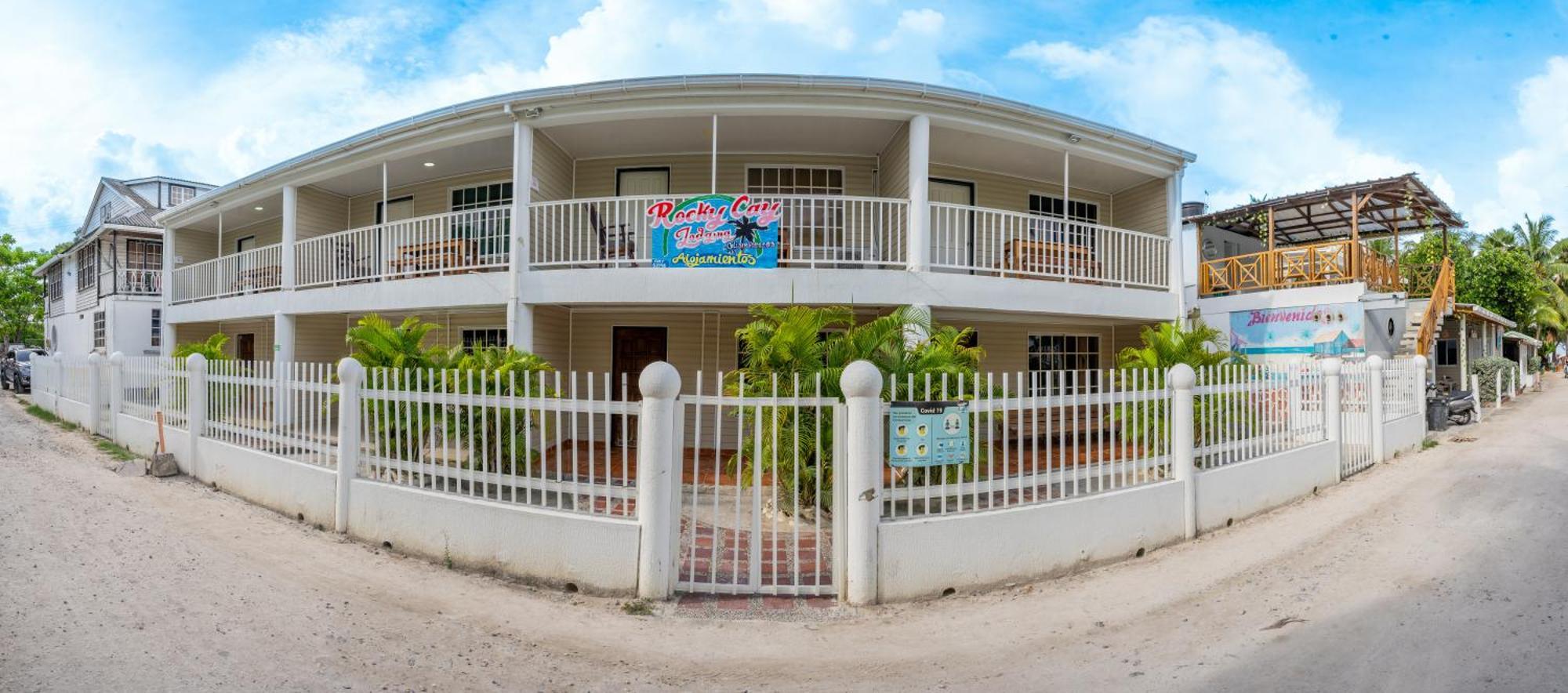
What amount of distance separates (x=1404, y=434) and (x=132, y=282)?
33123 millimetres

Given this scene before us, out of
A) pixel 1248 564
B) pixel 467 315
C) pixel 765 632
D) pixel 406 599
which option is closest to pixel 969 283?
pixel 1248 564

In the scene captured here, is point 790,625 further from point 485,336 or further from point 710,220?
point 485,336

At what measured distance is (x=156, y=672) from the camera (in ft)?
11.2

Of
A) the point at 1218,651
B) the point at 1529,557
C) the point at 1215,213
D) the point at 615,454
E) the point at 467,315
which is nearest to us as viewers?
the point at 1218,651

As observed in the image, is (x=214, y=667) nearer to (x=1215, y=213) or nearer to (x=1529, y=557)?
(x=1529, y=557)

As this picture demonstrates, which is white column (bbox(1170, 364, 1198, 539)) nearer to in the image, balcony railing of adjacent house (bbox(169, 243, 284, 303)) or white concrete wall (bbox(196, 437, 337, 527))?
white concrete wall (bbox(196, 437, 337, 527))

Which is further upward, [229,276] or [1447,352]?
[229,276]

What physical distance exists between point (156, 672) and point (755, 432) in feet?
11.3

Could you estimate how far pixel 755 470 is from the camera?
14.8 feet

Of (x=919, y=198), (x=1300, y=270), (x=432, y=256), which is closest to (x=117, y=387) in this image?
(x=432, y=256)

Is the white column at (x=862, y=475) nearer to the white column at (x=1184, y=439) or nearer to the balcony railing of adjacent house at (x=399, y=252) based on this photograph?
the white column at (x=1184, y=439)

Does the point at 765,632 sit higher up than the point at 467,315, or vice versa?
the point at 467,315

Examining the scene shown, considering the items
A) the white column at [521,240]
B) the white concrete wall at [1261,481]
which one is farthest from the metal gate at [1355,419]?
the white column at [521,240]

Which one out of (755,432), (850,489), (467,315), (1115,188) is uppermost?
(1115,188)
